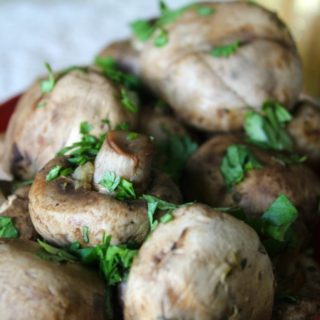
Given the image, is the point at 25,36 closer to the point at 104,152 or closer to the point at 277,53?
the point at 277,53

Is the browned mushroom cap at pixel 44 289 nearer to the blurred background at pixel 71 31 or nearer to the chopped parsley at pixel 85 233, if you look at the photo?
the chopped parsley at pixel 85 233

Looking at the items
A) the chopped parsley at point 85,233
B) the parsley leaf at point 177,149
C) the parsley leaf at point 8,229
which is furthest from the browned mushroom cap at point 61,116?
the chopped parsley at point 85,233

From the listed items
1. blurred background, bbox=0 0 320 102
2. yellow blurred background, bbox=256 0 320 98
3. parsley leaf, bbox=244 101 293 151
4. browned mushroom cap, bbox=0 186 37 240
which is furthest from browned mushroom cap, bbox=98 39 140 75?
yellow blurred background, bbox=256 0 320 98

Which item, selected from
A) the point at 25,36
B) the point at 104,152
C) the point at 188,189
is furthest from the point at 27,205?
the point at 25,36

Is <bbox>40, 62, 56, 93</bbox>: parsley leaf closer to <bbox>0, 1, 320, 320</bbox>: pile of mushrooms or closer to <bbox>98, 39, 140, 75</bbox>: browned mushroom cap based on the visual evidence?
<bbox>0, 1, 320, 320</bbox>: pile of mushrooms

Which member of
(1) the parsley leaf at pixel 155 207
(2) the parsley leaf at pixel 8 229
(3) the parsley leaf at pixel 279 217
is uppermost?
(1) the parsley leaf at pixel 155 207

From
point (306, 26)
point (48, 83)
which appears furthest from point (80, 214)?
point (306, 26)
